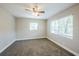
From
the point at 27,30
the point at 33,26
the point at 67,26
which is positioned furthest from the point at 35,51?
the point at 33,26

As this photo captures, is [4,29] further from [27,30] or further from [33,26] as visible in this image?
[33,26]

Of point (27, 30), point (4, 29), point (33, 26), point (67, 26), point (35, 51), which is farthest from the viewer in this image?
point (33, 26)

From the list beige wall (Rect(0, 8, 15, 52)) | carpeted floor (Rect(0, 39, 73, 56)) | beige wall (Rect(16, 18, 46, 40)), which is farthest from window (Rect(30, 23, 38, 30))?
carpeted floor (Rect(0, 39, 73, 56))

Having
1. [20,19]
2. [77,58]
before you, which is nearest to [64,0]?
[77,58]

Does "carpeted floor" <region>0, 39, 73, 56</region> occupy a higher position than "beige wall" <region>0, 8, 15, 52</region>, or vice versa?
"beige wall" <region>0, 8, 15, 52</region>

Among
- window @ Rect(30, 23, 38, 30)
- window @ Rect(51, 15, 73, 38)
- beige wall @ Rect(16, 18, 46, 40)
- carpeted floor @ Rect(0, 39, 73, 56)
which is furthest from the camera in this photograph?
window @ Rect(30, 23, 38, 30)

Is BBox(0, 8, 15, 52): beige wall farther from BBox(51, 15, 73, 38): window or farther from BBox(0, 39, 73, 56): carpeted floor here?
BBox(51, 15, 73, 38): window

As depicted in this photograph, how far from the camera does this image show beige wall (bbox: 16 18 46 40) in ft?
22.0

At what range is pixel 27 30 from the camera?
7.06m

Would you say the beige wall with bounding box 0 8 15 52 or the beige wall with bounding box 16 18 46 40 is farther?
the beige wall with bounding box 16 18 46 40

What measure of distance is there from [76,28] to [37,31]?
15.3ft

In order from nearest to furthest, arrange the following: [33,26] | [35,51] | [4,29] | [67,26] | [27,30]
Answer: [35,51] → [4,29] → [67,26] → [27,30] → [33,26]

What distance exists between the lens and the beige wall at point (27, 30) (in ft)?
22.0

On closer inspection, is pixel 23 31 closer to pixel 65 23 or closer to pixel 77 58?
pixel 65 23
